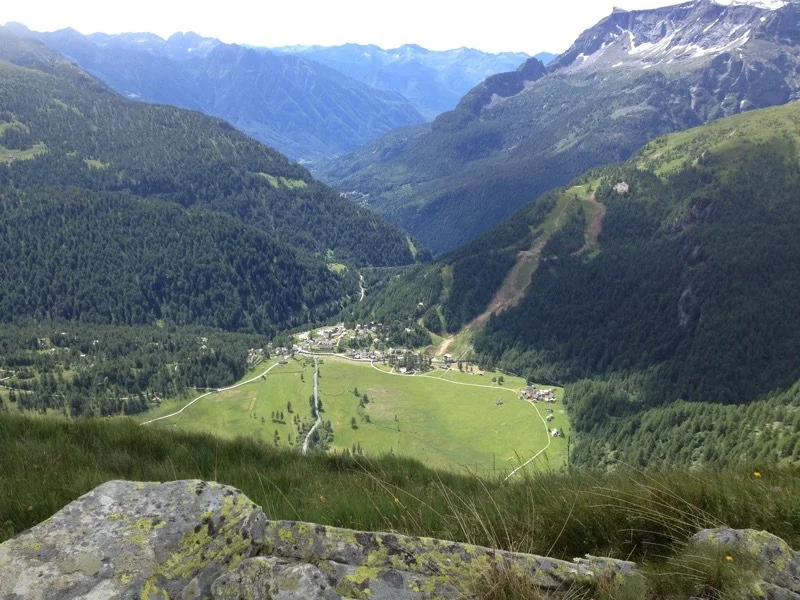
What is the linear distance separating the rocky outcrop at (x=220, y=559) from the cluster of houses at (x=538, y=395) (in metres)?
119

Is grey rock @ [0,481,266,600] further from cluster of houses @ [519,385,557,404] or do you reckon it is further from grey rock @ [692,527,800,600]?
cluster of houses @ [519,385,557,404]

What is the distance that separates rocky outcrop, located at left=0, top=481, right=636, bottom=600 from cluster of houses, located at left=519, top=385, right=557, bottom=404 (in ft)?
389

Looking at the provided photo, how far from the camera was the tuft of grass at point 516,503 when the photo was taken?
4.32 meters

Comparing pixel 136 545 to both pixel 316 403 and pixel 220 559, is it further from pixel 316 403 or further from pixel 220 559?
pixel 316 403

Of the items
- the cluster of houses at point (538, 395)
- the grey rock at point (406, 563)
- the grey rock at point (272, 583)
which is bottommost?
the cluster of houses at point (538, 395)

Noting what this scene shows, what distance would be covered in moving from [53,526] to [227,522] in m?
1.43

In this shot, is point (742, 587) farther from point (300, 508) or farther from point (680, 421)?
point (680, 421)

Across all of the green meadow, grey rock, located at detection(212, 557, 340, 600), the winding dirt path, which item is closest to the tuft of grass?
grey rock, located at detection(212, 557, 340, 600)

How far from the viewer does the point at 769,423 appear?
74875 mm

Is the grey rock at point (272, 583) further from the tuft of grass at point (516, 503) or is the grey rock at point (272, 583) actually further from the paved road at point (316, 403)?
the paved road at point (316, 403)

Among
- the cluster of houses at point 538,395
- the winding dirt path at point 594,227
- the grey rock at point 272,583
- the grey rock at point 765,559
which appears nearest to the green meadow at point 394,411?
the cluster of houses at point 538,395

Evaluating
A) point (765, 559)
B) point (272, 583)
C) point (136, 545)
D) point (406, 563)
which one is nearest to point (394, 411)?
point (406, 563)

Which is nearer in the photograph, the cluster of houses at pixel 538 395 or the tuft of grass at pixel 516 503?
the tuft of grass at pixel 516 503

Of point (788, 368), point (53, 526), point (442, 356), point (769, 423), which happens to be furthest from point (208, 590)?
point (442, 356)
